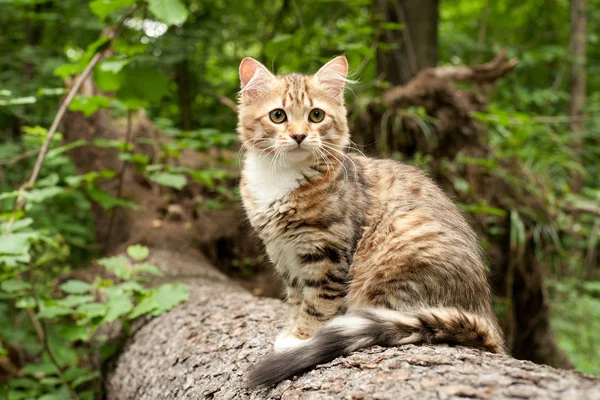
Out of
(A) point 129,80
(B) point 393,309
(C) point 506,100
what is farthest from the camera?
(C) point 506,100

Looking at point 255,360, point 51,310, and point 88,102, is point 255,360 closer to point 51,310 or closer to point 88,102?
point 51,310

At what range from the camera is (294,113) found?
97.3 inches

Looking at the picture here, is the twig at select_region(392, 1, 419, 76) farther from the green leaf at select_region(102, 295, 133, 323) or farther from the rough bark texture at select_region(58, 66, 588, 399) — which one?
the green leaf at select_region(102, 295, 133, 323)

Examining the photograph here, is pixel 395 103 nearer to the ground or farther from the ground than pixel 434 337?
farther from the ground

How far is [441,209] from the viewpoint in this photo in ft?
7.82

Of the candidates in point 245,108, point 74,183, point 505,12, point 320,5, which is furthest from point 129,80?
point 505,12

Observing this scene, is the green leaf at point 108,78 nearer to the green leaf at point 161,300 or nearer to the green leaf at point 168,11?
the green leaf at point 168,11

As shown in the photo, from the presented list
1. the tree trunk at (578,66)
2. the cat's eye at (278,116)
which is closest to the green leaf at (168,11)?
the cat's eye at (278,116)

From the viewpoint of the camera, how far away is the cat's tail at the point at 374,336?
67.6 inches

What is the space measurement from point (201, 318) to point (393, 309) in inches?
45.5

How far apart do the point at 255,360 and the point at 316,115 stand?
1203 mm

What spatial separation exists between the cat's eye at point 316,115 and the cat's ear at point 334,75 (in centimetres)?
20

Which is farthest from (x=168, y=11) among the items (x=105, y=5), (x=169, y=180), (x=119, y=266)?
(x=119, y=266)

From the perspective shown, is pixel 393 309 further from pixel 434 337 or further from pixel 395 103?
pixel 395 103
